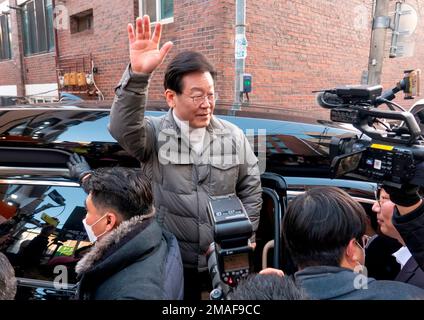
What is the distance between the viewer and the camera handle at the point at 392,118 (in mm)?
1163

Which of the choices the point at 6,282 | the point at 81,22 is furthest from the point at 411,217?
the point at 81,22

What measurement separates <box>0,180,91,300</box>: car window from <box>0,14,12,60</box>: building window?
459 inches

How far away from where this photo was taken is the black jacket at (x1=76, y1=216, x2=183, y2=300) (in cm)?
119

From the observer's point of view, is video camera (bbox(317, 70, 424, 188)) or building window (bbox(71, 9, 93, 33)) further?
building window (bbox(71, 9, 93, 33))

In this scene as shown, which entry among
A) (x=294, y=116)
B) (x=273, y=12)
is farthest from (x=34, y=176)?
(x=273, y=12)

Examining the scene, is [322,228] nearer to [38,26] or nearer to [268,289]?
[268,289]

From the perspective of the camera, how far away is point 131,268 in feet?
4.08

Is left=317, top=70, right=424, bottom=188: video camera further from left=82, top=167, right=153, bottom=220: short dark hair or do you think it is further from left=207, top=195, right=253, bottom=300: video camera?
left=82, top=167, right=153, bottom=220: short dark hair

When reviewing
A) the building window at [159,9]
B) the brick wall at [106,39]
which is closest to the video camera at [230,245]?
the building window at [159,9]

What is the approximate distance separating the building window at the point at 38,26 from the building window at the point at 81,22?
101 centimetres

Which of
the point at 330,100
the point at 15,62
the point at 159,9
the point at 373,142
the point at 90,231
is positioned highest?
the point at 159,9

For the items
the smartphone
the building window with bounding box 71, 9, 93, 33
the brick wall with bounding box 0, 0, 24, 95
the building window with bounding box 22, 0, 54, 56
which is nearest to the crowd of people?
the smartphone

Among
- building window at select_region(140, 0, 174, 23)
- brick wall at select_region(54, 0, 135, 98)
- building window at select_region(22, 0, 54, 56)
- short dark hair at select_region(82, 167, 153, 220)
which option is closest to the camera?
short dark hair at select_region(82, 167, 153, 220)

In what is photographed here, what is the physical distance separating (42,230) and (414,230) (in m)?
1.56
